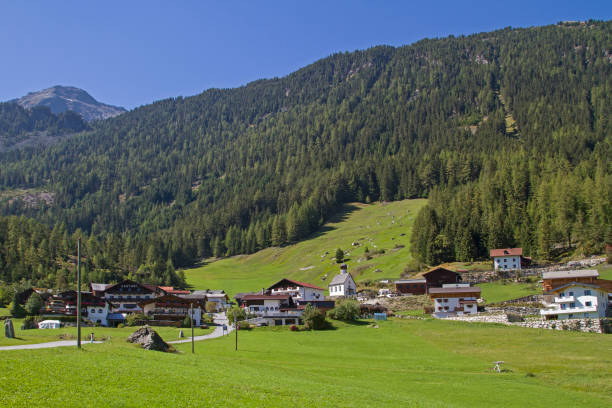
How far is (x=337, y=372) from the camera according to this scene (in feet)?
128

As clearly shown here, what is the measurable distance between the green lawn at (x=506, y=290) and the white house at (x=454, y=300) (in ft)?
11.9

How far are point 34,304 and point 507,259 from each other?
3888 inches

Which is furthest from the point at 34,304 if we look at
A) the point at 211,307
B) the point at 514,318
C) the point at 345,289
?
the point at 514,318

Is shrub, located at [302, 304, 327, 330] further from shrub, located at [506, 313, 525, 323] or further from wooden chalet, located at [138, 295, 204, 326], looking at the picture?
shrub, located at [506, 313, 525, 323]

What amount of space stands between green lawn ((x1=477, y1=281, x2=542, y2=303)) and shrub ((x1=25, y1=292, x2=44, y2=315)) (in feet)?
261

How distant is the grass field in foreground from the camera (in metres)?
22.0

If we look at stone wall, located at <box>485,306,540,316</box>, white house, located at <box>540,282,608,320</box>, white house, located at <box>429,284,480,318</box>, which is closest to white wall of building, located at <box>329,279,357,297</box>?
white house, located at <box>429,284,480,318</box>


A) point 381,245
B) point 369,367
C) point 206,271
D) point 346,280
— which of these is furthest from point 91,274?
point 369,367

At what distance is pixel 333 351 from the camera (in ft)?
176

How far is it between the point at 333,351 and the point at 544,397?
24.6 meters

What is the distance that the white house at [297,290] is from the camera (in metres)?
103

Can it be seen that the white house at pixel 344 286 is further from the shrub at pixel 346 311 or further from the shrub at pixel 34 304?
the shrub at pixel 34 304

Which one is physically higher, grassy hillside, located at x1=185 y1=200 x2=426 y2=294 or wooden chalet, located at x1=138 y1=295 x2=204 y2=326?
grassy hillside, located at x1=185 y1=200 x2=426 y2=294

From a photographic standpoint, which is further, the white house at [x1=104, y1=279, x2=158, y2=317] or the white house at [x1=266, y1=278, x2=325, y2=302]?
the white house at [x1=266, y1=278, x2=325, y2=302]
